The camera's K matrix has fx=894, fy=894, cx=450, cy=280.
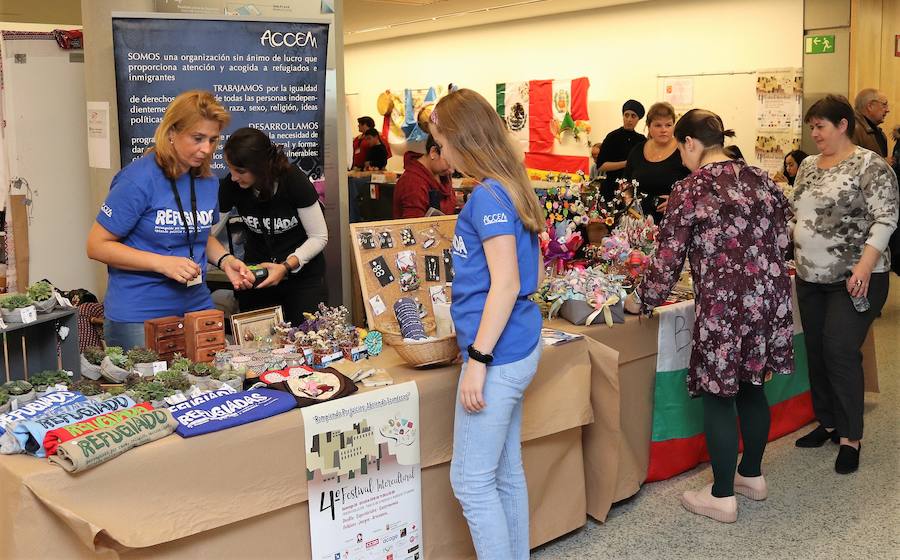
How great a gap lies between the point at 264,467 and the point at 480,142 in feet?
3.20

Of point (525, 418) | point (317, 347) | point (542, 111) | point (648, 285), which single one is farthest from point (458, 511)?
point (542, 111)

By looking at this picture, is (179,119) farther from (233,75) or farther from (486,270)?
(233,75)

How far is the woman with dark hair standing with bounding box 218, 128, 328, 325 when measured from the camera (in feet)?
10.8

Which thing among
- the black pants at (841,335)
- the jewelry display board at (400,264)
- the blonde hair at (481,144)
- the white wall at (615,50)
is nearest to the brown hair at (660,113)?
the black pants at (841,335)

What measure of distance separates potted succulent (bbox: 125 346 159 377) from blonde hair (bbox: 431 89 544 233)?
1.00 metres

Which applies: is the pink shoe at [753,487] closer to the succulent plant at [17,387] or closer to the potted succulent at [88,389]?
the potted succulent at [88,389]

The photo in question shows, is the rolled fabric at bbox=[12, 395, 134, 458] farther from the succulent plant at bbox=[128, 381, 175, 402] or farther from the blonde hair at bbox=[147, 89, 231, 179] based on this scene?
the blonde hair at bbox=[147, 89, 231, 179]

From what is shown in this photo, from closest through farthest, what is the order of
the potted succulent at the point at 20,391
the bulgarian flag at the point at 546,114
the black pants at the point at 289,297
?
the potted succulent at the point at 20,391 < the black pants at the point at 289,297 < the bulgarian flag at the point at 546,114

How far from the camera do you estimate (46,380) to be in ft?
7.27

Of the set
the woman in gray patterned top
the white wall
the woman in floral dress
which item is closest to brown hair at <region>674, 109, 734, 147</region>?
the woman in floral dress

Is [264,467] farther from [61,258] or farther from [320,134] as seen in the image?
[61,258]

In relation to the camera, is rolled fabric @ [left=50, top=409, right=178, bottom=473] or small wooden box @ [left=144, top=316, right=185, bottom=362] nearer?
rolled fabric @ [left=50, top=409, right=178, bottom=473]

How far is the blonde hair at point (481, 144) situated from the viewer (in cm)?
225

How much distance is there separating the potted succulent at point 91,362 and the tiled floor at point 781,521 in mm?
1526
